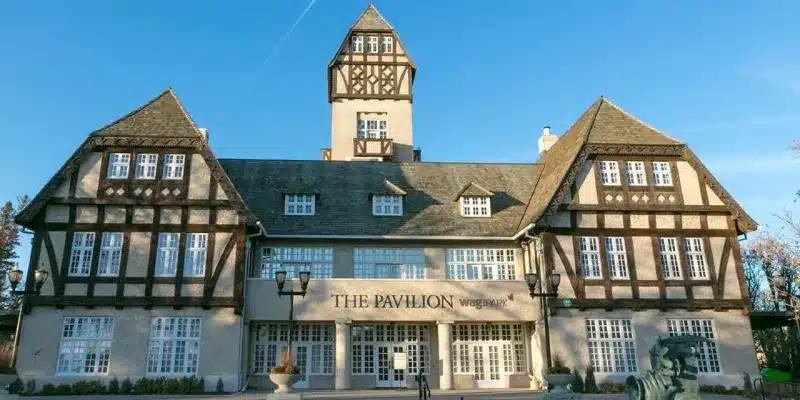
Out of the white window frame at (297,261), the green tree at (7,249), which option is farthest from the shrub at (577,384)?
the green tree at (7,249)

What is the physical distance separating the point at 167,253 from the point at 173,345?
3838 millimetres

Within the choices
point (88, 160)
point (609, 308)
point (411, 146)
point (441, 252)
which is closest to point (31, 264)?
point (88, 160)

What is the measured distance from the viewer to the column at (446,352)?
81.9 feet

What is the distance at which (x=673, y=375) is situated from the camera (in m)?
10.4

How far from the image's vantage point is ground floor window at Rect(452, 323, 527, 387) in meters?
26.5

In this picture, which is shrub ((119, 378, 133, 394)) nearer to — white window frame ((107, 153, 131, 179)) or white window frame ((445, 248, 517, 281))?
white window frame ((107, 153, 131, 179))

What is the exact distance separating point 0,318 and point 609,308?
1022 inches

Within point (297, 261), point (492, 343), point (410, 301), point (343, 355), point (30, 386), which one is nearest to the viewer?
point (30, 386)

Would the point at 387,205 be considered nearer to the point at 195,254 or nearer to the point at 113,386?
the point at 195,254

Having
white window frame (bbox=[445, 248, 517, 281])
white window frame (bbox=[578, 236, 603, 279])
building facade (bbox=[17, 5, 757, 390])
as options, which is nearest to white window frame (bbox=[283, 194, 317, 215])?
building facade (bbox=[17, 5, 757, 390])

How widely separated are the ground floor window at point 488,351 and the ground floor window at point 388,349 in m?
1.51

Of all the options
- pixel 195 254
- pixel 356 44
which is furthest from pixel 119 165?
pixel 356 44

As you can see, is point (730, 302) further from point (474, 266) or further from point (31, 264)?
point (31, 264)

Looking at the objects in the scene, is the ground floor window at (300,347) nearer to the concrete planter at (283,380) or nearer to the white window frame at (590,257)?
the concrete planter at (283,380)
